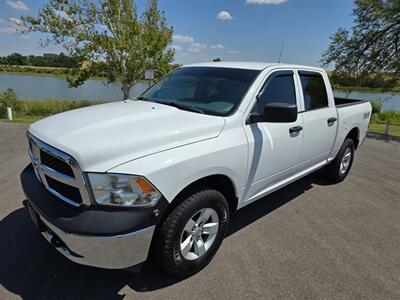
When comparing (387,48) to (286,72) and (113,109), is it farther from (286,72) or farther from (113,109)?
(113,109)

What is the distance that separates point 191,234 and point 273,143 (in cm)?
130

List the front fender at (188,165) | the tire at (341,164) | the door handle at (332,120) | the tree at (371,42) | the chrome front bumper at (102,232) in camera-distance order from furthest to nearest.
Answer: the tree at (371,42) → the tire at (341,164) → the door handle at (332,120) → the front fender at (188,165) → the chrome front bumper at (102,232)

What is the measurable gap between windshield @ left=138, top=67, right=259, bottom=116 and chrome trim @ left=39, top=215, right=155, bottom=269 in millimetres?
1381

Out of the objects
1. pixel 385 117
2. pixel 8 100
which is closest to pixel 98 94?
pixel 8 100

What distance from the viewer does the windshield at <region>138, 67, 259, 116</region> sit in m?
2.87

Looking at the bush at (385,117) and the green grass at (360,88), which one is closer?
the green grass at (360,88)

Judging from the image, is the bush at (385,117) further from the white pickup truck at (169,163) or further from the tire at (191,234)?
the tire at (191,234)

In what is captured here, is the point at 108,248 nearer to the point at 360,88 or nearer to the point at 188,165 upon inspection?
the point at 188,165

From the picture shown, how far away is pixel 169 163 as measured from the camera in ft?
6.72

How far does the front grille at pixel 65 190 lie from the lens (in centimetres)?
201

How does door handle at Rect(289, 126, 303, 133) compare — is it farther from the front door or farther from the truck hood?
the truck hood

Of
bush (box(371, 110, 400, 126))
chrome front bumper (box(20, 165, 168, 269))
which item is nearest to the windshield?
chrome front bumper (box(20, 165, 168, 269))

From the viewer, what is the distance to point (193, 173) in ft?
7.22

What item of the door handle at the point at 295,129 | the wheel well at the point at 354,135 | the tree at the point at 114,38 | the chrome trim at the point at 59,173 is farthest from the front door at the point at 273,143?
the tree at the point at 114,38
